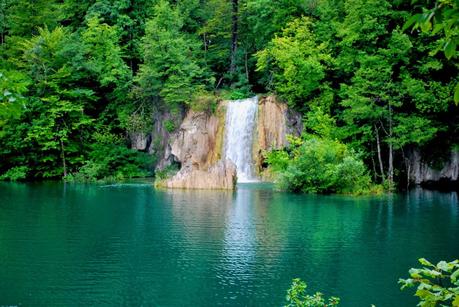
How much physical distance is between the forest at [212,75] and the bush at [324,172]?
0.55 metres

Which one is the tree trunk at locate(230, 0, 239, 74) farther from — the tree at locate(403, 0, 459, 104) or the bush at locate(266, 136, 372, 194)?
the tree at locate(403, 0, 459, 104)

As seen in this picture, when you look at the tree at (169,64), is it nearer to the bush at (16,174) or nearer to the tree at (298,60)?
the tree at (298,60)

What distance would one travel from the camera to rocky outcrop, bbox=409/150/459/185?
31.8 meters

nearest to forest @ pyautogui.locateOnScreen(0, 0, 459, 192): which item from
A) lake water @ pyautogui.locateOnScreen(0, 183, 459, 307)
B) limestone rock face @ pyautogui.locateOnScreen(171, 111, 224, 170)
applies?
limestone rock face @ pyautogui.locateOnScreen(171, 111, 224, 170)

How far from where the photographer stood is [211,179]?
30.0 metres

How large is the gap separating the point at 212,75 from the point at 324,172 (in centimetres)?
1410

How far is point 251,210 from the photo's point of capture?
71.3 feet

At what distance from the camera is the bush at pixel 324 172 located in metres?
27.5

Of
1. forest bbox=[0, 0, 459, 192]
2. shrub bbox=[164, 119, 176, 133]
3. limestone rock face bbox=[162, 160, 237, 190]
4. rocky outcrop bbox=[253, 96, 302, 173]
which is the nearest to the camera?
limestone rock face bbox=[162, 160, 237, 190]

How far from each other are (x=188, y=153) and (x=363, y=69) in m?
12.4

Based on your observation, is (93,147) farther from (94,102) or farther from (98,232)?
(98,232)

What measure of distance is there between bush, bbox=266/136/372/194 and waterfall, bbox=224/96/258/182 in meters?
6.26

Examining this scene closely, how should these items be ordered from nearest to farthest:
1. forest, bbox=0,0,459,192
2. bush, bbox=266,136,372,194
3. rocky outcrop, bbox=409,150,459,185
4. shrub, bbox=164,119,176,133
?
bush, bbox=266,136,372,194
forest, bbox=0,0,459,192
rocky outcrop, bbox=409,150,459,185
shrub, bbox=164,119,176,133

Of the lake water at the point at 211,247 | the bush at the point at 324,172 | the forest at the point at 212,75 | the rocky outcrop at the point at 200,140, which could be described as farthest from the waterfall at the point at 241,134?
the lake water at the point at 211,247
